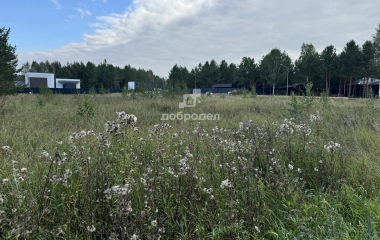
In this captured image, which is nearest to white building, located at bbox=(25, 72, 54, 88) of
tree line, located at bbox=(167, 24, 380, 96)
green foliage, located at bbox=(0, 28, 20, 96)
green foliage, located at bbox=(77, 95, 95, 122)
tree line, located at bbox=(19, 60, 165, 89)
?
tree line, located at bbox=(19, 60, 165, 89)

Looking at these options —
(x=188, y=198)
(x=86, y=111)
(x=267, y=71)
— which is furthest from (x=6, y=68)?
(x=267, y=71)

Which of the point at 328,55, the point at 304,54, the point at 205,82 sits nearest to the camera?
the point at 328,55

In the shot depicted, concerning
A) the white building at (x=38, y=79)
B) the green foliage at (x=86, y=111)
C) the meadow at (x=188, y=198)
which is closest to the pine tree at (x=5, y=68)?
the green foliage at (x=86, y=111)

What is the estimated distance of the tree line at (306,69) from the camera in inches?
1330

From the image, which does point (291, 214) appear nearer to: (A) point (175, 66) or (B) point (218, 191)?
(B) point (218, 191)

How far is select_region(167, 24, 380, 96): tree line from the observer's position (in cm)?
3378

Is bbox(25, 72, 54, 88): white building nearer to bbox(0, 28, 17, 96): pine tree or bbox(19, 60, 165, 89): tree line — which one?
bbox(19, 60, 165, 89): tree line

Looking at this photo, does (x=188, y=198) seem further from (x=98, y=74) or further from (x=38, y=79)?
(x=98, y=74)

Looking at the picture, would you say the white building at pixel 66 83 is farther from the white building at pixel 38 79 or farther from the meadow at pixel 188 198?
the meadow at pixel 188 198

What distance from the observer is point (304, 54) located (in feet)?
181

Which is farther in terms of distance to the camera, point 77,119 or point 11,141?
point 77,119

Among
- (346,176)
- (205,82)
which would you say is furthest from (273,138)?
(205,82)

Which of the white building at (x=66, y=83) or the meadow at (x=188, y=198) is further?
the white building at (x=66, y=83)

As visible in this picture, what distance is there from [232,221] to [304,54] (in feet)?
206
